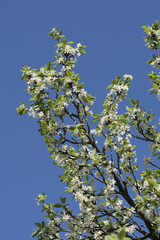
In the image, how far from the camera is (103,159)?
657 centimetres

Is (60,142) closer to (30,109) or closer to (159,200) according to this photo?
(30,109)

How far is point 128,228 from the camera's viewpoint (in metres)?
5.68

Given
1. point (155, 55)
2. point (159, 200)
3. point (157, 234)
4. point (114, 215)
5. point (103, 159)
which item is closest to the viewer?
point (159, 200)

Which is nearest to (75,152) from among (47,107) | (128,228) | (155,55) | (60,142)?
(60,142)

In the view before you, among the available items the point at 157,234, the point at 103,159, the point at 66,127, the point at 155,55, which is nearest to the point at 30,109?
the point at 66,127

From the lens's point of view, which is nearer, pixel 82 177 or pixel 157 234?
pixel 157 234

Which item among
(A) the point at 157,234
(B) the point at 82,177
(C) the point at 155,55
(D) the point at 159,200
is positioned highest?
(C) the point at 155,55

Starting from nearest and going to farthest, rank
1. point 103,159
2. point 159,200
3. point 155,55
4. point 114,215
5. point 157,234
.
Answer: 1. point 159,200
2. point 157,234
3. point 114,215
4. point 103,159
5. point 155,55

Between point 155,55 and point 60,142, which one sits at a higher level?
point 155,55

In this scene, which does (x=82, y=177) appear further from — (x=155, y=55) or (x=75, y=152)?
(x=155, y=55)

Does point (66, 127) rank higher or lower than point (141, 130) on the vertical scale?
higher

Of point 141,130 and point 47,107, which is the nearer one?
point 141,130

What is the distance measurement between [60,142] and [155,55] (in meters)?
3.20

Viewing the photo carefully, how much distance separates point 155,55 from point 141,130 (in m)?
2.03
